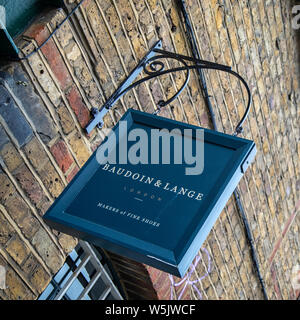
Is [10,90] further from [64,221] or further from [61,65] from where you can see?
[64,221]

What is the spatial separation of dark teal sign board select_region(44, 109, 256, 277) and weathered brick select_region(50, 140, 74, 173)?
328 millimetres

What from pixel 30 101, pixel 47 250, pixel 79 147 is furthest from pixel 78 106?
pixel 47 250

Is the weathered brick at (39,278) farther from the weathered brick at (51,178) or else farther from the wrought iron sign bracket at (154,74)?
the wrought iron sign bracket at (154,74)

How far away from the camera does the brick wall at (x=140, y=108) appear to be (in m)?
2.11

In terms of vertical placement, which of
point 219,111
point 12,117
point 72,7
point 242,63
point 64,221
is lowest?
point 64,221

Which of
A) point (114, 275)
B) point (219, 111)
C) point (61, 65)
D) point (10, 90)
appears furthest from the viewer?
point (219, 111)

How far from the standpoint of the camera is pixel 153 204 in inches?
73.0

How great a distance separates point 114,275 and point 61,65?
1465mm

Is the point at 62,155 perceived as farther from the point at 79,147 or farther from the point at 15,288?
the point at 15,288

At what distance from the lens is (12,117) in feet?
6.65

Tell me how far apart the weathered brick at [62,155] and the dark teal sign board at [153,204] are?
328mm

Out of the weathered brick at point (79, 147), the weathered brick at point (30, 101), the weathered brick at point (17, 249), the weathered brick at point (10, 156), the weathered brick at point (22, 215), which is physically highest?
the weathered brick at point (79, 147)

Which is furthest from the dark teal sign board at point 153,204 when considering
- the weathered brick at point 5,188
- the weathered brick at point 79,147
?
the weathered brick at point 79,147
